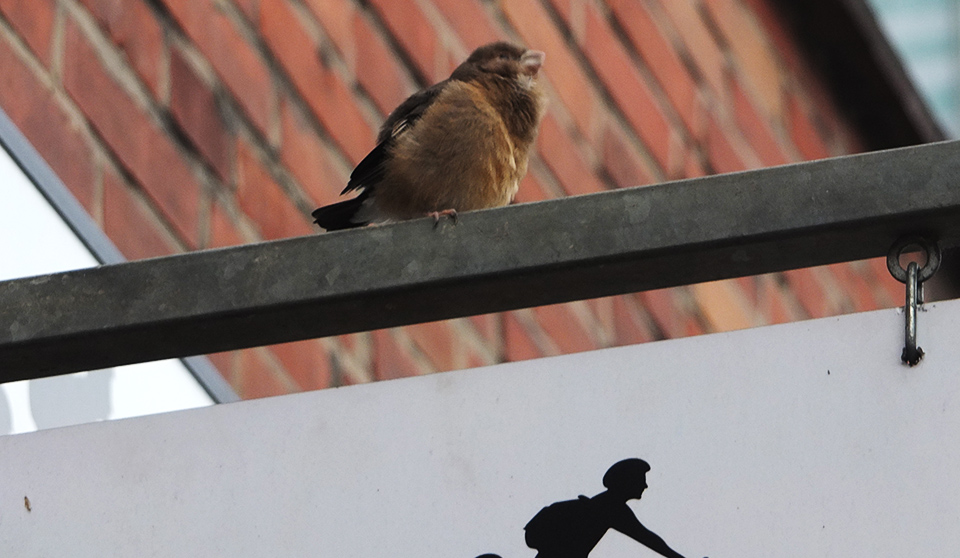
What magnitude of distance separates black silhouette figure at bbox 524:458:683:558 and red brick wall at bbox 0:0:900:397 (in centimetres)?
107

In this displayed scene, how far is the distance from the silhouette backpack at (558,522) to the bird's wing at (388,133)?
1395 mm

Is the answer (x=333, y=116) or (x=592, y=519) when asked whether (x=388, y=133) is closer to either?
(x=333, y=116)

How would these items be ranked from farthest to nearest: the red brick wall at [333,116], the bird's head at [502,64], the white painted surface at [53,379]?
1. the bird's head at [502,64]
2. the red brick wall at [333,116]
3. the white painted surface at [53,379]

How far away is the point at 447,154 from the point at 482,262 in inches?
56.1

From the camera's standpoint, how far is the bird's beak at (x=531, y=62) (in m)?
2.62

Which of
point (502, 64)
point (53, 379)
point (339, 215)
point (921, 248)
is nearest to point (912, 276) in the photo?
point (921, 248)

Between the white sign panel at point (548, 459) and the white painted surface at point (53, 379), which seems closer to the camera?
the white sign panel at point (548, 459)

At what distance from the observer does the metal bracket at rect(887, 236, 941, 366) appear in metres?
0.98

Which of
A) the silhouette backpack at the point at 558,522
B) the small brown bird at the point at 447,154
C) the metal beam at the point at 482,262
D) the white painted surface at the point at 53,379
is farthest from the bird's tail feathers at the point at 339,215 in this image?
the silhouette backpack at the point at 558,522

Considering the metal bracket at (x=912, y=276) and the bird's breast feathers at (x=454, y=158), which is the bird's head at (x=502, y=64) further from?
the metal bracket at (x=912, y=276)

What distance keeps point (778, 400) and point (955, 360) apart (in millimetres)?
127

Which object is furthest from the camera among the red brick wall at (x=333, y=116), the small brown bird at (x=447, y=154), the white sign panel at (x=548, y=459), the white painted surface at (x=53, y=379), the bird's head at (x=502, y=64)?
the bird's head at (x=502, y=64)

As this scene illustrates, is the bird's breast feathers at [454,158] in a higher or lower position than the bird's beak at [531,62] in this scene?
lower

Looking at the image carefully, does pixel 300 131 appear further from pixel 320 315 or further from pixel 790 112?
pixel 790 112
